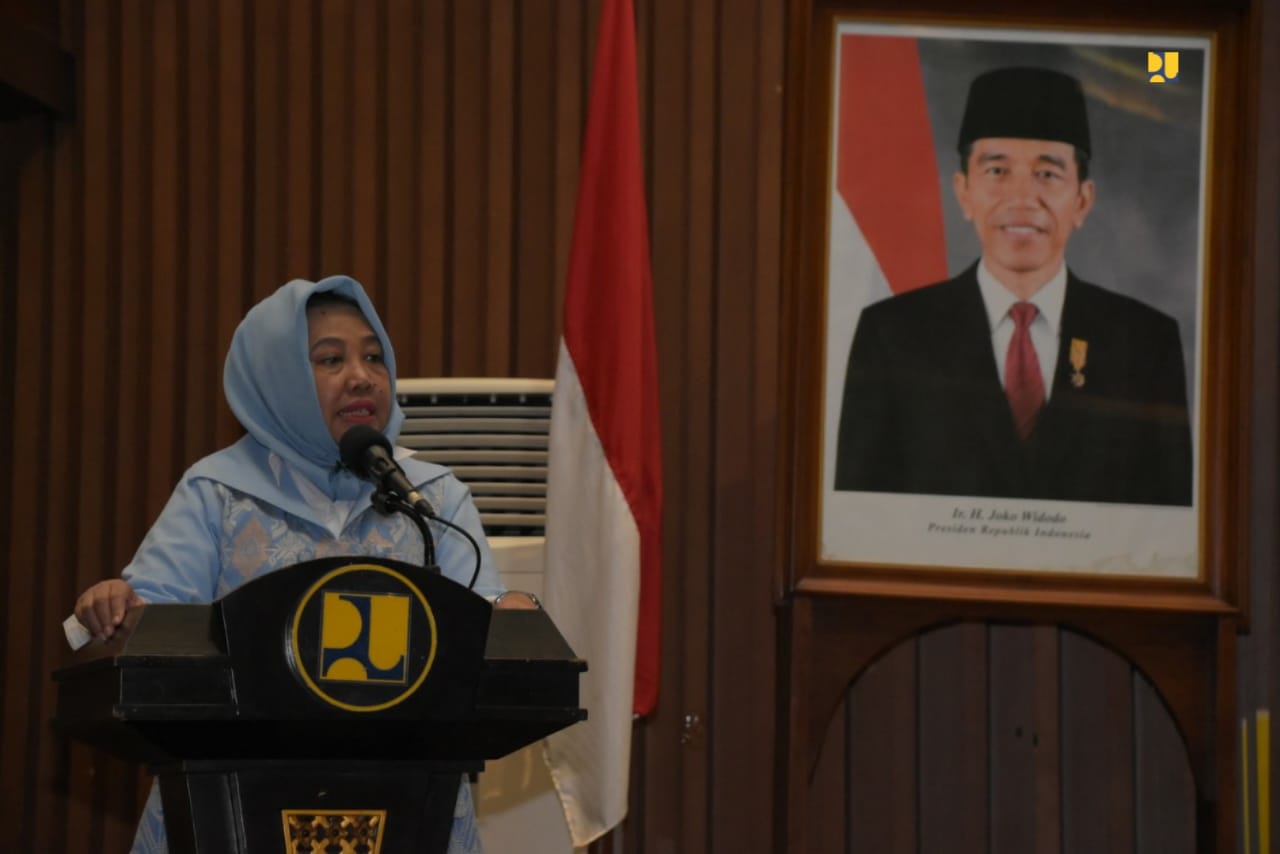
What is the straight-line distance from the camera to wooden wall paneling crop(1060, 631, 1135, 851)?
3746 millimetres

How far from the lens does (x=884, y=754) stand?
3.78m

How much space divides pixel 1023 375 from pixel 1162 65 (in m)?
0.80

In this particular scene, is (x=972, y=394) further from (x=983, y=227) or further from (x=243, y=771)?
(x=243, y=771)

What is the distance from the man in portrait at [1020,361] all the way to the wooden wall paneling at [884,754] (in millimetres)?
508

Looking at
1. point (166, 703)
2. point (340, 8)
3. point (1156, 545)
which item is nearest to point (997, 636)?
point (1156, 545)

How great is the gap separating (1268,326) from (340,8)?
7.87 ft

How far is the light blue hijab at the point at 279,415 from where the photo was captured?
2227 mm

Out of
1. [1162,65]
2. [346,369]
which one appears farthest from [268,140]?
[1162,65]

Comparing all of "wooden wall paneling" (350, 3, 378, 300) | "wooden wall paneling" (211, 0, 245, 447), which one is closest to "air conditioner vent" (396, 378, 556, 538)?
"wooden wall paneling" (350, 3, 378, 300)

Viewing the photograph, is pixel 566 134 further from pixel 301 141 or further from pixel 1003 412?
pixel 1003 412

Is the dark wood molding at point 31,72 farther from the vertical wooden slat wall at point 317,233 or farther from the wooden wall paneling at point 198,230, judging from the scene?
the wooden wall paneling at point 198,230

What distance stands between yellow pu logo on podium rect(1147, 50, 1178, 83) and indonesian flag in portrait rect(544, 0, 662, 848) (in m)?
1.23

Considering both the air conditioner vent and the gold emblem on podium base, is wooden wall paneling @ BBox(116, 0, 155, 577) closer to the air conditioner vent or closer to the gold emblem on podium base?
the air conditioner vent

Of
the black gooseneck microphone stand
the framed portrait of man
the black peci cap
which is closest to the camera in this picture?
the black gooseneck microphone stand
